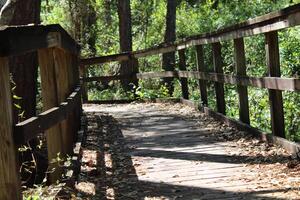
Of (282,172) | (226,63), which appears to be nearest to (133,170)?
(282,172)

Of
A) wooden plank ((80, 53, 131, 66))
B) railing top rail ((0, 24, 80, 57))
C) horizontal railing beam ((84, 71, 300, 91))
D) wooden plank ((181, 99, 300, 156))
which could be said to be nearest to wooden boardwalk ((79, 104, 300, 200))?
wooden plank ((181, 99, 300, 156))

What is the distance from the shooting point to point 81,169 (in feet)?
19.6

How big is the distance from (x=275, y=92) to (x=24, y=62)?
134 inches

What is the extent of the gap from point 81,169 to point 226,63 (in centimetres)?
1070

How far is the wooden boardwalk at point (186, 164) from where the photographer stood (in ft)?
16.7

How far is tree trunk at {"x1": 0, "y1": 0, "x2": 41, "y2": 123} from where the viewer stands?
294 inches

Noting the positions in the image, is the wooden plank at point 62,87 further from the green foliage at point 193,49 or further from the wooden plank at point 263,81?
the green foliage at point 193,49

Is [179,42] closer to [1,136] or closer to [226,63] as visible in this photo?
[226,63]

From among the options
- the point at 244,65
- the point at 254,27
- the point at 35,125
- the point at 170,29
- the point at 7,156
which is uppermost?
the point at 170,29

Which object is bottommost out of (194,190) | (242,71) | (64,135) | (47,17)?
(194,190)

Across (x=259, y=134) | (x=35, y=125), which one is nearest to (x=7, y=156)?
(x=35, y=125)

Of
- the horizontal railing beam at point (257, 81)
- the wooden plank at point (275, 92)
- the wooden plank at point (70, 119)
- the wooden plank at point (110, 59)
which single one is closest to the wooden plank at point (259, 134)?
the wooden plank at point (275, 92)

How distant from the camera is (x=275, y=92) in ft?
20.9

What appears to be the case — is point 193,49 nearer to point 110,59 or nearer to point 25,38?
point 110,59
